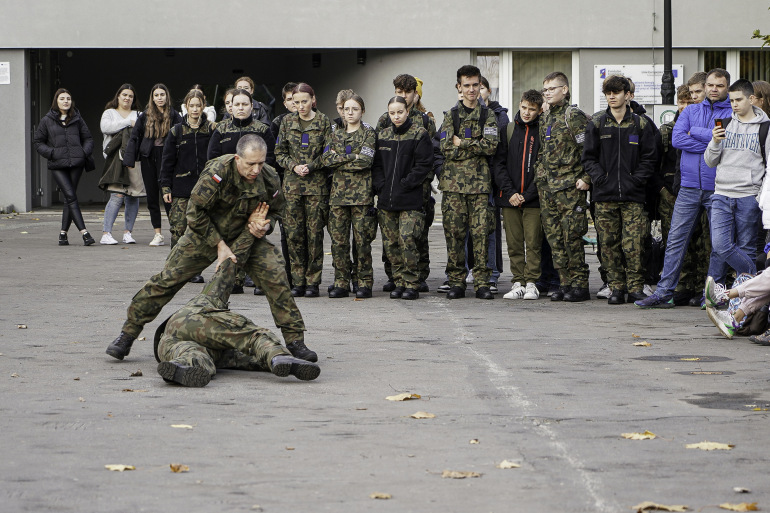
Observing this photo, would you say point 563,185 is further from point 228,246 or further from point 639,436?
point 639,436

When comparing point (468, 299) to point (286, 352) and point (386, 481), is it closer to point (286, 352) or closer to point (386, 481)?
point (286, 352)

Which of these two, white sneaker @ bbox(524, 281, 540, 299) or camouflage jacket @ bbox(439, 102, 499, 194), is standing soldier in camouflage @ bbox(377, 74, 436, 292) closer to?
camouflage jacket @ bbox(439, 102, 499, 194)

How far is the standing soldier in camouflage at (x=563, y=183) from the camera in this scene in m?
12.1

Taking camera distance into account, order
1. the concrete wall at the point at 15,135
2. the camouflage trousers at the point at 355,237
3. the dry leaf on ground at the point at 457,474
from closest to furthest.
Result: 1. the dry leaf on ground at the point at 457,474
2. the camouflage trousers at the point at 355,237
3. the concrete wall at the point at 15,135

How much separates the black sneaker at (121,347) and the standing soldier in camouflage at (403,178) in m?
4.00

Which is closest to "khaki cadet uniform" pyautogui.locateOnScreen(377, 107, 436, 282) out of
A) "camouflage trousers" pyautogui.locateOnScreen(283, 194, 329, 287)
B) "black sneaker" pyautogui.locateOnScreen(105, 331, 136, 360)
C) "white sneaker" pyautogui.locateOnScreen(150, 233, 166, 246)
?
"camouflage trousers" pyautogui.locateOnScreen(283, 194, 329, 287)

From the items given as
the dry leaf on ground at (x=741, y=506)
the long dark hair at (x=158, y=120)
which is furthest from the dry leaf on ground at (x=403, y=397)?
the long dark hair at (x=158, y=120)

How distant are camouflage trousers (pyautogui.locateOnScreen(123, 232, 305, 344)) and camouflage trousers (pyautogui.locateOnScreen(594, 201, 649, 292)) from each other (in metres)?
4.27

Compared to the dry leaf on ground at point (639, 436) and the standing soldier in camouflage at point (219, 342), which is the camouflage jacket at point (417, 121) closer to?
the standing soldier in camouflage at point (219, 342)

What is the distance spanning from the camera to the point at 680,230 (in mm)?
11555

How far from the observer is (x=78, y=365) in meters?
8.58
